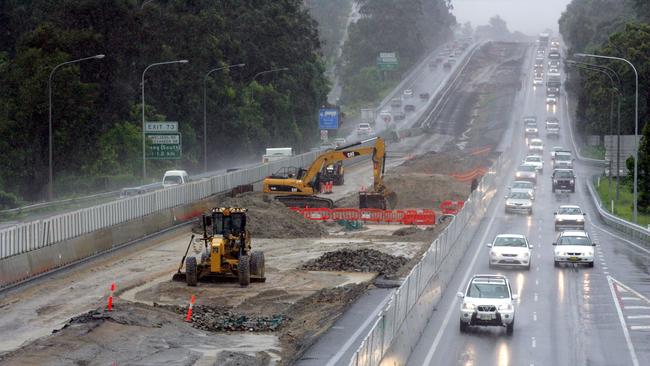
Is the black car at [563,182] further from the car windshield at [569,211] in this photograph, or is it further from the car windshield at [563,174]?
the car windshield at [569,211]

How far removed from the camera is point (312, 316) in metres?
33.8

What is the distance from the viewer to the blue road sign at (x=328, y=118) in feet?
378

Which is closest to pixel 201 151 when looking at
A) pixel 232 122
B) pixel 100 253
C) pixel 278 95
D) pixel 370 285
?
pixel 232 122

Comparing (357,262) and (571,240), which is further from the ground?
(571,240)

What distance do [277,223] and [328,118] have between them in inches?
2322

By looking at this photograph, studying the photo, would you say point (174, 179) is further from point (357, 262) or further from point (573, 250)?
point (573, 250)

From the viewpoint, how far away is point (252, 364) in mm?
26109

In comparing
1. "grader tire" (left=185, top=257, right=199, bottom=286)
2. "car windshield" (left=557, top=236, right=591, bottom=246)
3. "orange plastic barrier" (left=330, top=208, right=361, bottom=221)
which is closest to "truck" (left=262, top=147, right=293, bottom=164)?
"orange plastic barrier" (left=330, top=208, right=361, bottom=221)

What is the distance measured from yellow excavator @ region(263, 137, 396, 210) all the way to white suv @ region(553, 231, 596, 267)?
17.9 meters

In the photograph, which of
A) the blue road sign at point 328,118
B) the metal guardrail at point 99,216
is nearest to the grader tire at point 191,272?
the metal guardrail at point 99,216

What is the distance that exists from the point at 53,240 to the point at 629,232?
1276 inches

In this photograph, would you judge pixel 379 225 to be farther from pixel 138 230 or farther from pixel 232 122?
pixel 232 122

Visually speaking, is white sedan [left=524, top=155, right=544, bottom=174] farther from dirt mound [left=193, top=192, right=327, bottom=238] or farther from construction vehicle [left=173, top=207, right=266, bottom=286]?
construction vehicle [left=173, top=207, right=266, bottom=286]

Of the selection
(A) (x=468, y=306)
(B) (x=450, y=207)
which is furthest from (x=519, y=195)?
(A) (x=468, y=306)
